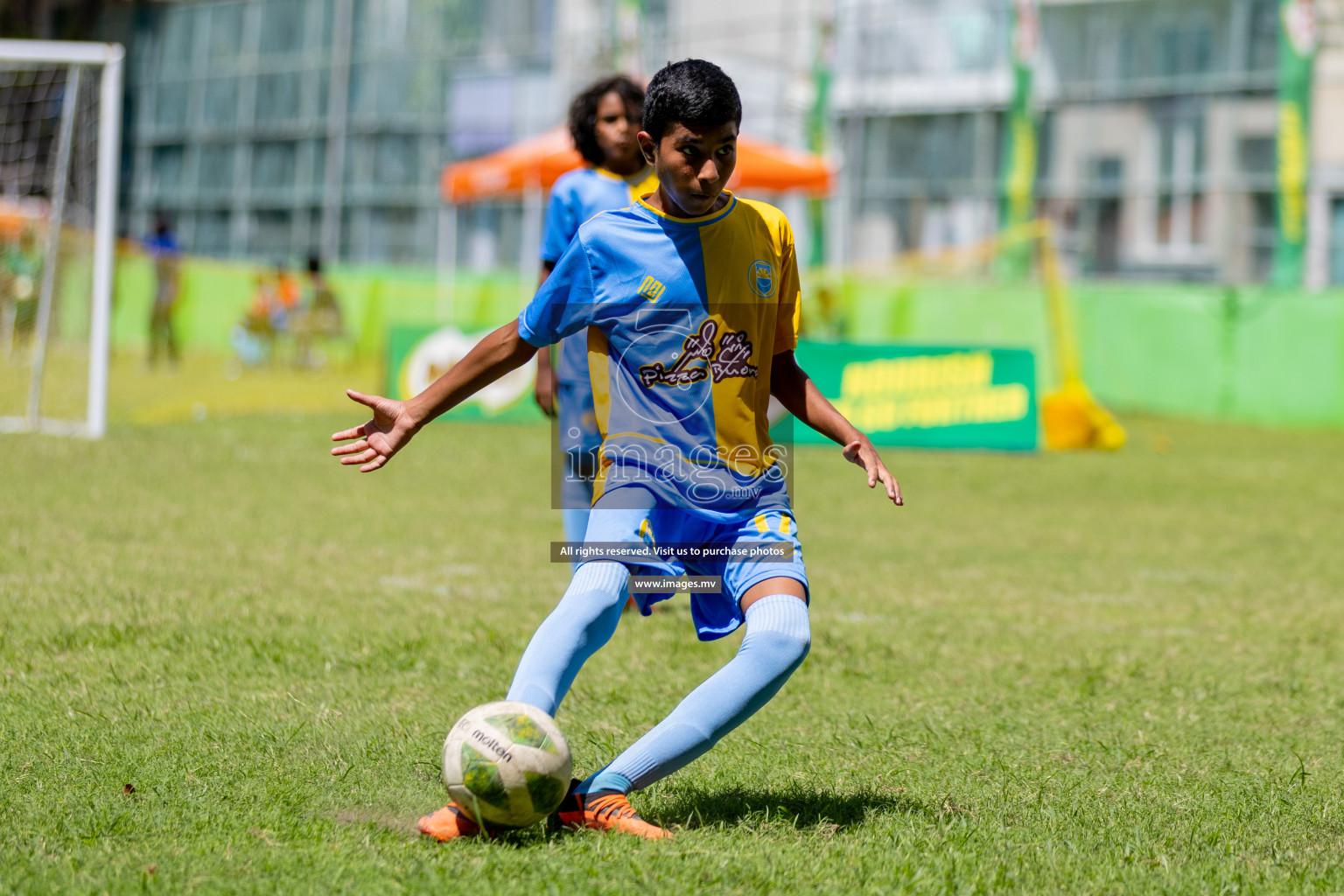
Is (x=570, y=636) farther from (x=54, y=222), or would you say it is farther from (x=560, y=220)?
(x=54, y=222)

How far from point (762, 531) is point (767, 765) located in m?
0.95

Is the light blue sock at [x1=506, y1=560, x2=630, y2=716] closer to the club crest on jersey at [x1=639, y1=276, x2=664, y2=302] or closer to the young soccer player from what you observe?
the young soccer player

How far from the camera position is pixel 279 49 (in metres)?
36.7

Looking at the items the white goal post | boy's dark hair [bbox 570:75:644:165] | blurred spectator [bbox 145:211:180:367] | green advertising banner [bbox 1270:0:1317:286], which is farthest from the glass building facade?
boy's dark hair [bbox 570:75:644:165]

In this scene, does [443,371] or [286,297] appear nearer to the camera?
[443,371]

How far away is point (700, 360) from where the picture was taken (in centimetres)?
339

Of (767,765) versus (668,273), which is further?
(767,765)

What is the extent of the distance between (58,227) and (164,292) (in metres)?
9.56

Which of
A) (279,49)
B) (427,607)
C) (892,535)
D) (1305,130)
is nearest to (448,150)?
(279,49)

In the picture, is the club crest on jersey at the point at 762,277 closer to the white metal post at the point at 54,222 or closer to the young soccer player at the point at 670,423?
the young soccer player at the point at 670,423

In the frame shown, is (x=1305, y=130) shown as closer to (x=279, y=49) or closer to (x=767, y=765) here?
(x=767, y=765)

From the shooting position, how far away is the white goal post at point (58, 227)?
482 inches

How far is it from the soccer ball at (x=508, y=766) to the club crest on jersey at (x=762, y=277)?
3.41 ft

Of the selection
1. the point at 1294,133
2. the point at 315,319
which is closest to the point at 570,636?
the point at 1294,133
